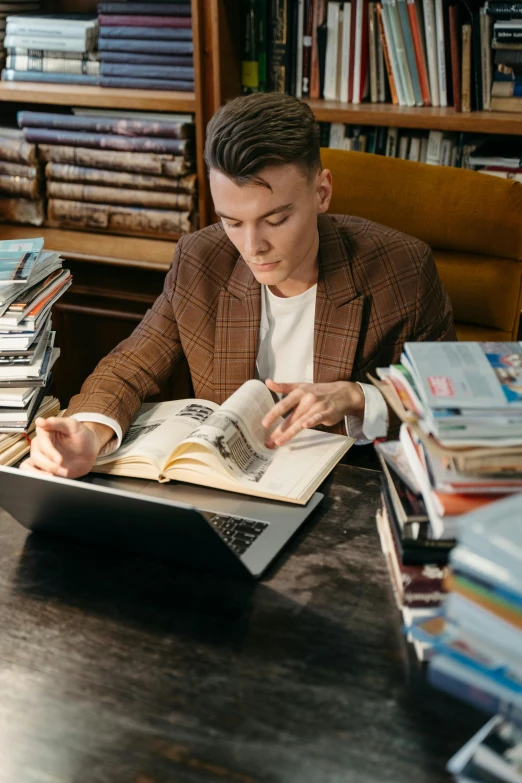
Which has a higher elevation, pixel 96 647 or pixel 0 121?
pixel 0 121

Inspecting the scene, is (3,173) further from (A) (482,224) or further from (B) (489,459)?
(B) (489,459)

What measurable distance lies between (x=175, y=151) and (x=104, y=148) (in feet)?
0.79

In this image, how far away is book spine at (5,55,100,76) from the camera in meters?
2.57

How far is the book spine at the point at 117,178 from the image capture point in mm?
2496

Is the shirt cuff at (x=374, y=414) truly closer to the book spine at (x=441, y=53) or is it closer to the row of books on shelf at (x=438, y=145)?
the row of books on shelf at (x=438, y=145)

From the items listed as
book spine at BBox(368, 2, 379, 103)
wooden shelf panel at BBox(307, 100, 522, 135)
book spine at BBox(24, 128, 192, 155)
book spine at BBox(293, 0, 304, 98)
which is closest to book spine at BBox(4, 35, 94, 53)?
book spine at BBox(24, 128, 192, 155)

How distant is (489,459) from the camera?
840 mm

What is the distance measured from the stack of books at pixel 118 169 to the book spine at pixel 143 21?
9.6 inches

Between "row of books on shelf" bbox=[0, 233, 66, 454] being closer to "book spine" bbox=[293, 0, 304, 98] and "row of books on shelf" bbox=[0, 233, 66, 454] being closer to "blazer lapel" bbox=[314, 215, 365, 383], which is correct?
"blazer lapel" bbox=[314, 215, 365, 383]

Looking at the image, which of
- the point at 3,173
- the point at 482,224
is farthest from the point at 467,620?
the point at 3,173

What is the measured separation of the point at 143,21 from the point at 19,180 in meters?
0.62

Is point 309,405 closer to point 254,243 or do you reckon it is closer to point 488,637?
point 254,243

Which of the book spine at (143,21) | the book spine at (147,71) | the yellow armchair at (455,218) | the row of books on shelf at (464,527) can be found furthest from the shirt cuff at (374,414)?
the book spine at (143,21)

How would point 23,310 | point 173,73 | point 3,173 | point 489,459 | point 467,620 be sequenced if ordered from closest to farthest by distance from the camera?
1. point 467,620
2. point 489,459
3. point 23,310
4. point 173,73
5. point 3,173
